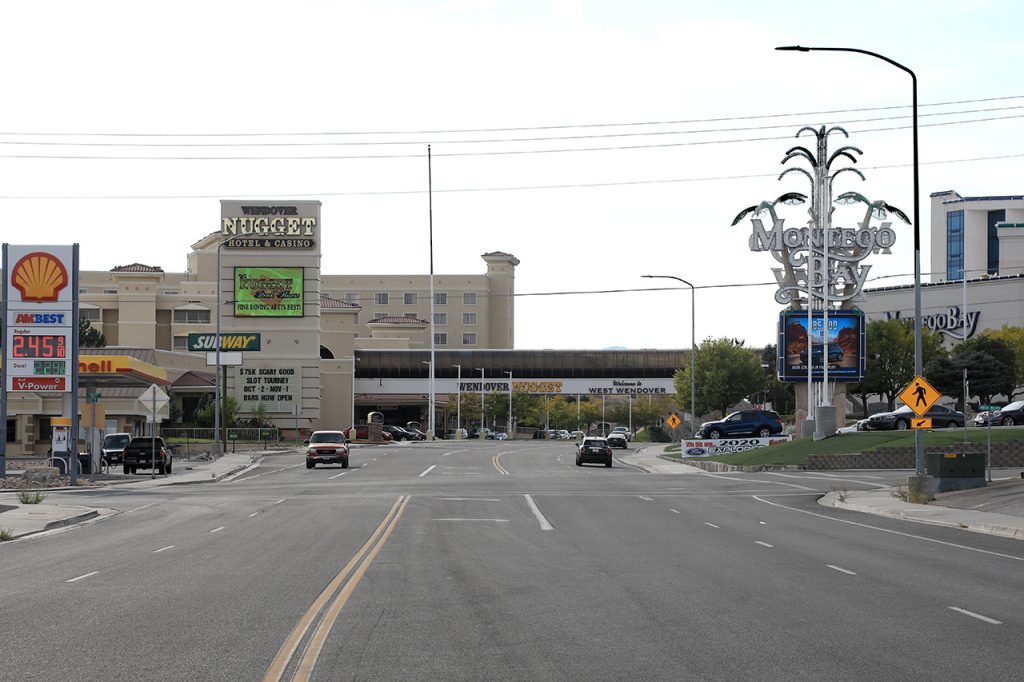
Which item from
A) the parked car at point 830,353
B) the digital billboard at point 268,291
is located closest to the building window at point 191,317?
the digital billboard at point 268,291

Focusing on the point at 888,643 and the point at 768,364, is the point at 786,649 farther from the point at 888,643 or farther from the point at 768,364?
the point at 768,364

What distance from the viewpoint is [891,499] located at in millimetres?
34531

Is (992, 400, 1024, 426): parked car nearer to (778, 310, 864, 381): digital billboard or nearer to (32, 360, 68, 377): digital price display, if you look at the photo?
(778, 310, 864, 381): digital billboard

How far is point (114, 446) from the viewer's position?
2223 inches

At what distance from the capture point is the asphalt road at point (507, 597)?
32.7ft

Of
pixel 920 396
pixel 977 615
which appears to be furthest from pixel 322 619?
pixel 920 396

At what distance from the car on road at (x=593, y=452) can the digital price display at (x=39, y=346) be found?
27029 millimetres

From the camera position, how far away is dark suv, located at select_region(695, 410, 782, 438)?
66.9 metres

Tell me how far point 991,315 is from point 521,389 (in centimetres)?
6104

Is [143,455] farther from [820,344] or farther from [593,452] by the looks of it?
[820,344]

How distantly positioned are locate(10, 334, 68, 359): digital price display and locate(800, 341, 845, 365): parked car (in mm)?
36944

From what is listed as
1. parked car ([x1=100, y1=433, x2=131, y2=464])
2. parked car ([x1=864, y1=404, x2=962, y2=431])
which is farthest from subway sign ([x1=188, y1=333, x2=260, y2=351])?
parked car ([x1=864, y1=404, x2=962, y2=431])

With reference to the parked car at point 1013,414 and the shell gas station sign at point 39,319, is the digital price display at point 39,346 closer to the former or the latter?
the shell gas station sign at point 39,319

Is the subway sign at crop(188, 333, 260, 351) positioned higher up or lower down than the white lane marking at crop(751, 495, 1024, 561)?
higher up
